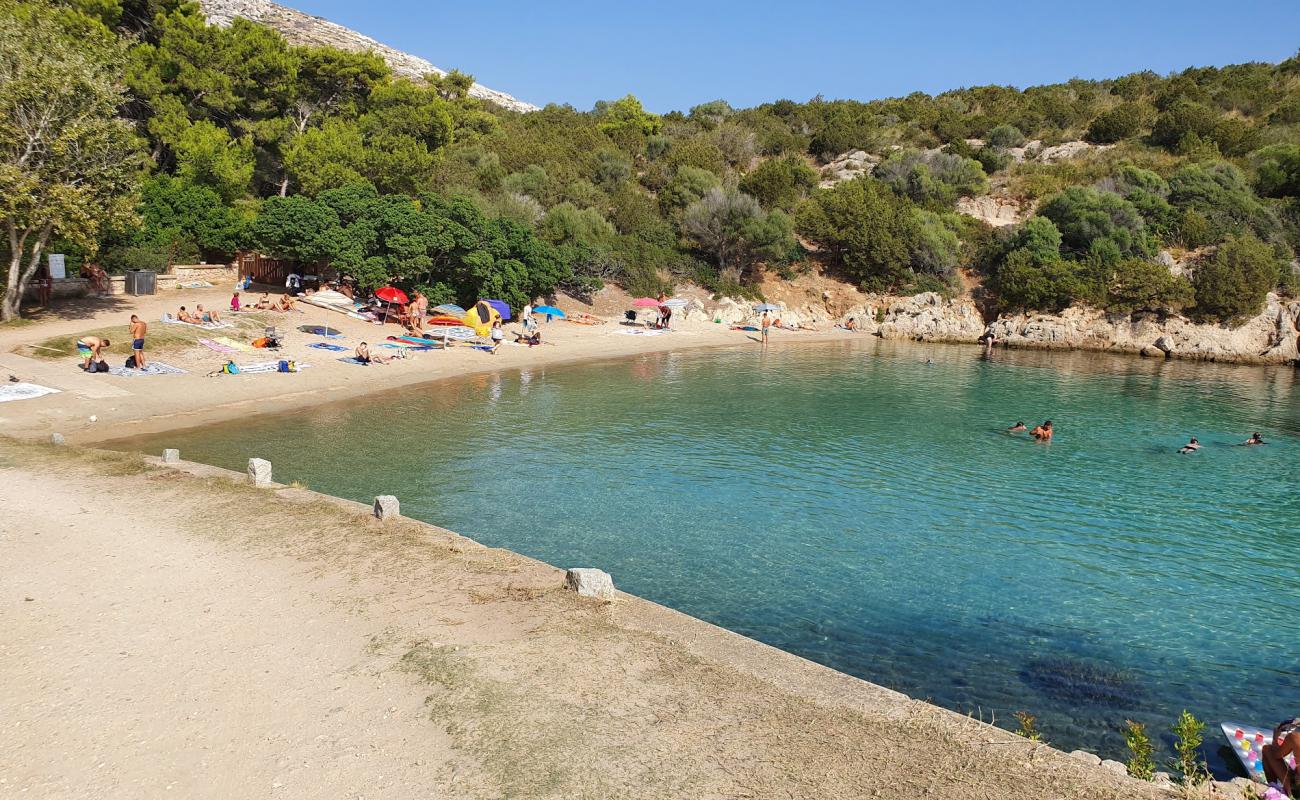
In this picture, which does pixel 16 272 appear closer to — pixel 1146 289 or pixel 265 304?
pixel 265 304

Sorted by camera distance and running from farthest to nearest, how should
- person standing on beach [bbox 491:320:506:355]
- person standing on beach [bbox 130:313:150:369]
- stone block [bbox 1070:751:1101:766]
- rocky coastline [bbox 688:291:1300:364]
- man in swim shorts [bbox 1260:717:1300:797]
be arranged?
rocky coastline [bbox 688:291:1300:364], person standing on beach [bbox 491:320:506:355], person standing on beach [bbox 130:313:150:369], man in swim shorts [bbox 1260:717:1300:797], stone block [bbox 1070:751:1101:766]

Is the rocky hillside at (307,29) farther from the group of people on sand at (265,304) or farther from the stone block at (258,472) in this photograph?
the stone block at (258,472)

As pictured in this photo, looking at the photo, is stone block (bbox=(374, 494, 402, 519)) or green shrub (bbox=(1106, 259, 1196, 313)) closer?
stone block (bbox=(374, 494, 402, 519))

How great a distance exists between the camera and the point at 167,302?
35.4 metres

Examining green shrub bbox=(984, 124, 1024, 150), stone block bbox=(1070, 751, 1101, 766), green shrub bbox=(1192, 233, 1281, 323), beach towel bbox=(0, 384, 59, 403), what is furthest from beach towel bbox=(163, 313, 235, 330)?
green shrub bbox=(984, 124, 1024, 150)

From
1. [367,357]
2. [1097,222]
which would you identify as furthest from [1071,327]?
[367,357]

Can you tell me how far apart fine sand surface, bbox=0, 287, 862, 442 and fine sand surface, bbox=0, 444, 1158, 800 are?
1118 centimetres

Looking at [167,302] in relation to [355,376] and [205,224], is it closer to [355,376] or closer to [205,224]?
[205,224]

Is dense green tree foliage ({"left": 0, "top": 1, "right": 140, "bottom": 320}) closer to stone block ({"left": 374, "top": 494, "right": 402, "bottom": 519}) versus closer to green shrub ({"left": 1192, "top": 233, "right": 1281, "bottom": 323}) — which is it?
stone block ({"left": 374, "top": 494, "right": 402, "bottom": 519})

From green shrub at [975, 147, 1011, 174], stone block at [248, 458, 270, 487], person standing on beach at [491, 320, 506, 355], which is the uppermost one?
green shrub at [975, 147, 1011, 174]

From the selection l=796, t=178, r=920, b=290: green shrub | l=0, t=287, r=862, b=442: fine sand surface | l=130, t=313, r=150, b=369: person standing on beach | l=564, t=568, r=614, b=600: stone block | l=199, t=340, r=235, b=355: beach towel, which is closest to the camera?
l=564, t=568, r=614, b=600: stone block

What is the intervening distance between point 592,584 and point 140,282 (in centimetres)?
3520

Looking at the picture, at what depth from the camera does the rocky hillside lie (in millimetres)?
96688

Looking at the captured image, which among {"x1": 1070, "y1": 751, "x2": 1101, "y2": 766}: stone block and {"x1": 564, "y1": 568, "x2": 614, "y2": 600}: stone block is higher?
{"x1": 564, "y1": 568, "x2": 614, "y2": 600}: stone block
